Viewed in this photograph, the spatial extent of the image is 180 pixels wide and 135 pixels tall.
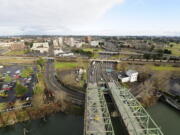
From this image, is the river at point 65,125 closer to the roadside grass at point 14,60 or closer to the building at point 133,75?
the building at point 133,75

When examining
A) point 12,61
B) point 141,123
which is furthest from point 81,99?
point 12,61

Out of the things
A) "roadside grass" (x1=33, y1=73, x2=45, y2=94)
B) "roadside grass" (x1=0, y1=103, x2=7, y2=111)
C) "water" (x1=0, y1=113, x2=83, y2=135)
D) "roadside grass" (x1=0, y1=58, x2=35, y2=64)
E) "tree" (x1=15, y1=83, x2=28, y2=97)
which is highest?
"roadside grass" (x1=0, y1=58, x2=35, y2=64)

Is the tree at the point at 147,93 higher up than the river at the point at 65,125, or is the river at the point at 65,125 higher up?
the tree at the point at 147,93

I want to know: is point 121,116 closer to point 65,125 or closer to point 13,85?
point 65,125

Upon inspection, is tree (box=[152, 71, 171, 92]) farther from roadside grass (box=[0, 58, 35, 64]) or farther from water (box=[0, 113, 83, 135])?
roadside grass (box=[0, 58, 35, 64])

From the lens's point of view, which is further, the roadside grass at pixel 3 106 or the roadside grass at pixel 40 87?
the roadside grass at pixel 40 87

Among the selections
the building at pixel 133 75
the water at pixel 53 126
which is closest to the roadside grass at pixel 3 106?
the water at pixel 53 126

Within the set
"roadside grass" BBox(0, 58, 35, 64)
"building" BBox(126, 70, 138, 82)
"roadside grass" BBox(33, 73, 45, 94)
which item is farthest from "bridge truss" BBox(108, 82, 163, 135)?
"roadside grass" BBox(0, 58, 35, 64)
